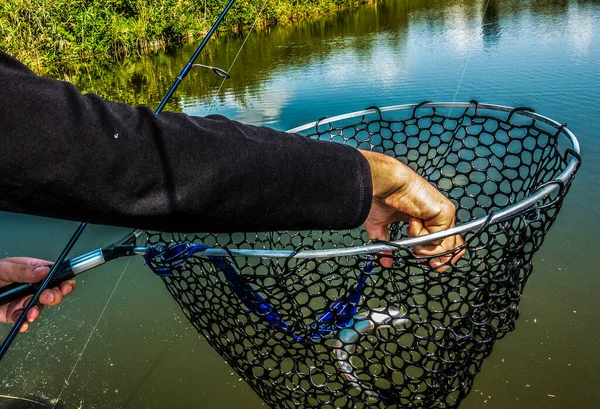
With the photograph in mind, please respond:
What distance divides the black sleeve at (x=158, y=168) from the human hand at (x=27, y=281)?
0.62 m

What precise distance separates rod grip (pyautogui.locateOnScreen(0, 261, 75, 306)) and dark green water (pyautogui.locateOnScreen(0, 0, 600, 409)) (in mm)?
958

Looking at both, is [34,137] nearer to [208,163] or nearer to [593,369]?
[208,163]

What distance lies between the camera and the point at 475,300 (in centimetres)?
124

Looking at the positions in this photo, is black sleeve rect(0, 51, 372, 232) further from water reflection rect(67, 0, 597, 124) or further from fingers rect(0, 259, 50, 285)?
water reflection rect(67, 0, 597, 124)

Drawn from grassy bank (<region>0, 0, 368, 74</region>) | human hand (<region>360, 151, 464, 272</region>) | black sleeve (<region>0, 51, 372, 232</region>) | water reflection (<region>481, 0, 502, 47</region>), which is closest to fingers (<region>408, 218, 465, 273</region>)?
human hand (<region>360, 151, 464, 272</region>)

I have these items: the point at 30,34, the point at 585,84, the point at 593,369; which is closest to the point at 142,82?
the point at 30,34

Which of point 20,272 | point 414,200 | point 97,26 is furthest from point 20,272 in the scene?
point 97,26

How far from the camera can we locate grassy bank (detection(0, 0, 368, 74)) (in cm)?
933

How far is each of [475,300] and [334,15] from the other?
1332cm

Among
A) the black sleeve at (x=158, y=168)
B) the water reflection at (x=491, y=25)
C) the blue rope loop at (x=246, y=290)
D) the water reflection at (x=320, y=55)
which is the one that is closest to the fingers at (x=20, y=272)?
the blue rope loop at (x=246, y=290)

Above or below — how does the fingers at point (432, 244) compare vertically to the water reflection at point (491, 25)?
above

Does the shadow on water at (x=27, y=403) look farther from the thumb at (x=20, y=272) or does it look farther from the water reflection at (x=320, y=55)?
the water reflection at (x=320, y=55)

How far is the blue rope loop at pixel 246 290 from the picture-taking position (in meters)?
1.14

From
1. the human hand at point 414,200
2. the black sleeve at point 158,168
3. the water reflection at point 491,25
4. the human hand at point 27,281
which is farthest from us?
the water reflection at point 491,25
